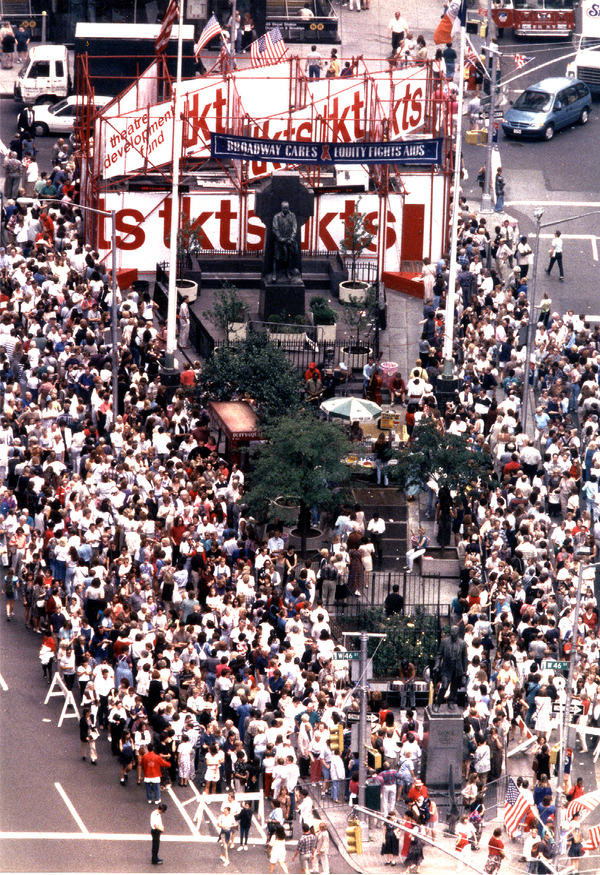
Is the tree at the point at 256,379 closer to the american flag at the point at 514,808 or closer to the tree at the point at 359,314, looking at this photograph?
the tree at the point at 359,314

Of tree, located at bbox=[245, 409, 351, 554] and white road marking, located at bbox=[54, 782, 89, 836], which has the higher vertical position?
tree, located at bbox=[245, 409, 351, 554]

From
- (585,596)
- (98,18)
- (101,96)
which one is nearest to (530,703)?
(585,596)

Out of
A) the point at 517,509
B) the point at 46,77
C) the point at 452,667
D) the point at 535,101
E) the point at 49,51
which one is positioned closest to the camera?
the point at 452,667

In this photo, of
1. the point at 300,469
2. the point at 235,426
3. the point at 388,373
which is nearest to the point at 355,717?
the point at 300,469

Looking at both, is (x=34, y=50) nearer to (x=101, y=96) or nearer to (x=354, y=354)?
(x=101, y=96)

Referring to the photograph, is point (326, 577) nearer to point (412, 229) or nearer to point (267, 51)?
point (412, 229)

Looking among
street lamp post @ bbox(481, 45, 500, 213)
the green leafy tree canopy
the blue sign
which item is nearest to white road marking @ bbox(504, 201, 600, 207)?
street lamp post @ bbox(481, 45, 500, 213)

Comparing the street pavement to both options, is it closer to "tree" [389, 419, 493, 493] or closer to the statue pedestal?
"tree" [389, 419, 493, 493]
